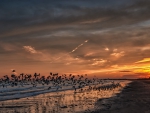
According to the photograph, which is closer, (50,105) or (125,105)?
(125,105)

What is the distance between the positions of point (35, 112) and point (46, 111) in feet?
4.28

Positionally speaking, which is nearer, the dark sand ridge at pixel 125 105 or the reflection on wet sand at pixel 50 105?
the dark sand ridge at pixel 125 105

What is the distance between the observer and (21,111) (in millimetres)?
28516

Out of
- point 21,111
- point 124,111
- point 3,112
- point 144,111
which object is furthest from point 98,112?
point 3,112

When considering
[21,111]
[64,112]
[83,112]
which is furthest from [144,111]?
[21,111]

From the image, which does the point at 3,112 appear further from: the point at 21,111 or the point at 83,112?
the point at 83,112

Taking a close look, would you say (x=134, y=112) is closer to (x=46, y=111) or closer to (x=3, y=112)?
(x=46, y=111)

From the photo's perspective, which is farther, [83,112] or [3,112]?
[3,112]

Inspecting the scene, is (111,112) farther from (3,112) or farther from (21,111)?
(3,112)

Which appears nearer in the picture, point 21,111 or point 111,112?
point 111,112

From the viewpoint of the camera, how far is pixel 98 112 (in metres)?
26.5

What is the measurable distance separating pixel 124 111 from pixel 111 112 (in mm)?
1681

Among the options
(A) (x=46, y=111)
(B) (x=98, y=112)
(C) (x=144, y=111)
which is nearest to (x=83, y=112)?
(B) (x=98, y=112)

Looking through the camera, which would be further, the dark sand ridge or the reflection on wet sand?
the reflection on wet sand
